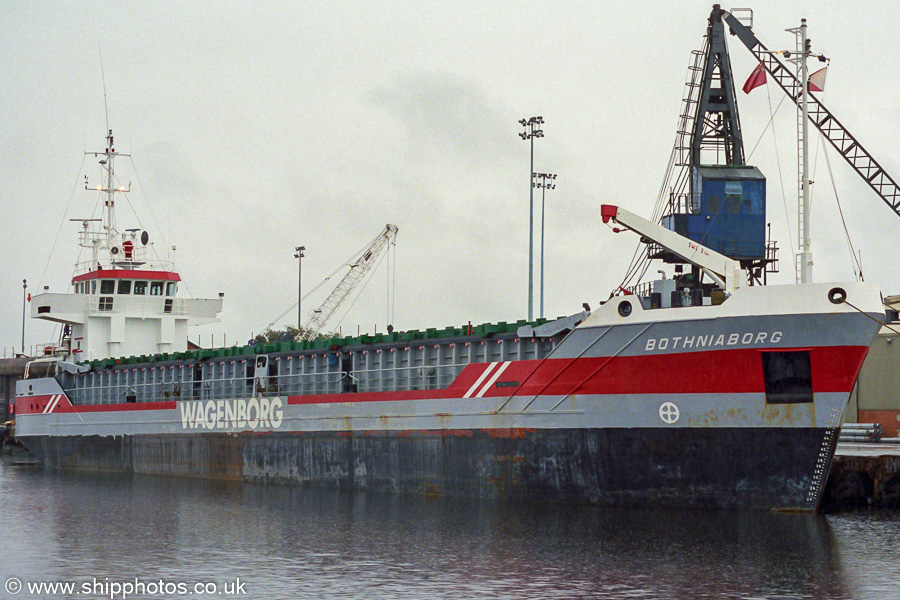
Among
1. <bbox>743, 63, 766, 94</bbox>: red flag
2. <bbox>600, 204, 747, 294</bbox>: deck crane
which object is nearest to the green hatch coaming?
<bbox>600, 204, 747, 294</bbox>: deck crane

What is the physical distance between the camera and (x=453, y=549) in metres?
25.1

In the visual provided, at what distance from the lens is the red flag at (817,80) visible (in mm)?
32531

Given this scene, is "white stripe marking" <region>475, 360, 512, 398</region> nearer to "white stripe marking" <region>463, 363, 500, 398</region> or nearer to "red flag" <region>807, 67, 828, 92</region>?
"white stripe marking" <region>463, 363, 500, 398</region>

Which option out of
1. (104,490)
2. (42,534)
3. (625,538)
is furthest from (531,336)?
(104,490)

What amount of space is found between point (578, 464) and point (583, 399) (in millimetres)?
1779

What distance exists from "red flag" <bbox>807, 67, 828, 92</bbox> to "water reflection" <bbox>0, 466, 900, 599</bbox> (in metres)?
12.1

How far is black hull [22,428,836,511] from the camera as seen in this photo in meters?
28.9

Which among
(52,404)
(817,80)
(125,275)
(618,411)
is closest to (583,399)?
(618,411)

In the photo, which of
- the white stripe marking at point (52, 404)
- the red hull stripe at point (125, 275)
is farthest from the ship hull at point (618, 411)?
the white stripe marking at point (52, 404)

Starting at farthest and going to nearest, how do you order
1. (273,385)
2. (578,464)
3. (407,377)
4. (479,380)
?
(273,385)
(407,377)
(479,380)
(578,464)

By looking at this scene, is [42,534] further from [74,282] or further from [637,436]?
[74,282]

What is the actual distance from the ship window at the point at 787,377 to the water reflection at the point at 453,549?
3013 mm

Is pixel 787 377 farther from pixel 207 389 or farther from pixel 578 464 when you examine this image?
pixel 207 389

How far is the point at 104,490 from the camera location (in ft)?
134
